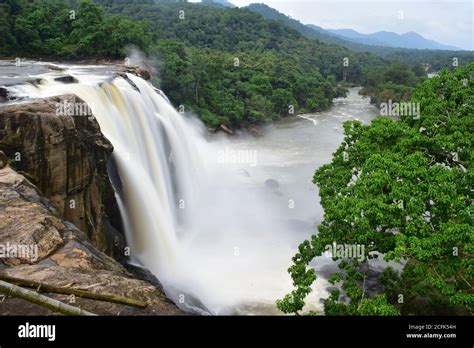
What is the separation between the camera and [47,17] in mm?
33469

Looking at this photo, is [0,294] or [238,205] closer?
[0,294]

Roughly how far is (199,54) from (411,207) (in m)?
41.0

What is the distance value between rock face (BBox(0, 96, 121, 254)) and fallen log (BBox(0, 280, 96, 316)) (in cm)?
485

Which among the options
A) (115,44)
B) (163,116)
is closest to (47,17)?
(115,44)

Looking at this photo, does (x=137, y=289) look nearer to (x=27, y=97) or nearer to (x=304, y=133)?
(x=27, y=97)

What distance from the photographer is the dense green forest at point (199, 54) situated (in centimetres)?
3147

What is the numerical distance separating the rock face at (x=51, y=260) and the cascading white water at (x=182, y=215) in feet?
16.0

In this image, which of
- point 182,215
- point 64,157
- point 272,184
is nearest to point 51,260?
point 64,157

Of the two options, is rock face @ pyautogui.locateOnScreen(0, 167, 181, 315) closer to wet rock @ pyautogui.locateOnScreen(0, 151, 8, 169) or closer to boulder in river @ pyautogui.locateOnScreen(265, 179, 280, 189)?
wet rock @ pyautogui.locateOnScreen(0, 151, 8, 169)

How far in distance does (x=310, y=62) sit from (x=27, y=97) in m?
76.9

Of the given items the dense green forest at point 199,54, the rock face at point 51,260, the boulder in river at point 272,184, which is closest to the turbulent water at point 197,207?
the boulder in river at point 272,184

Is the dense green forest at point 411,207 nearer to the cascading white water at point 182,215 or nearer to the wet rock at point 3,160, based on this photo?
the cascading white water at point 182,215
